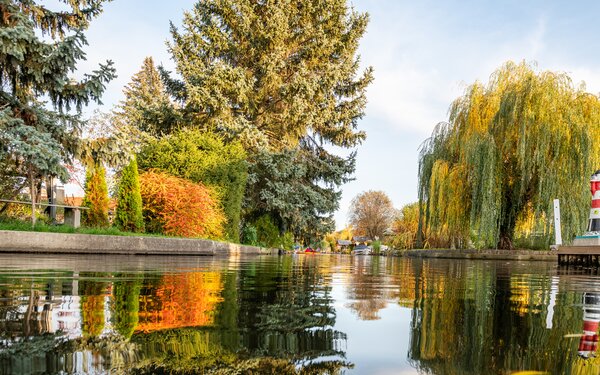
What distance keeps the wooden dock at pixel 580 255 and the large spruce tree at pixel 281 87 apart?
13.9 m

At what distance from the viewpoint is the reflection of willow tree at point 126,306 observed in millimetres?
1886

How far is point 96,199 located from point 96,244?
4.51m

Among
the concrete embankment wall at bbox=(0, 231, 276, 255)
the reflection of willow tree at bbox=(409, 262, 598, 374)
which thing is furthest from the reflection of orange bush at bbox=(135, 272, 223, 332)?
the concrete embankment wall at bbox=(0, 231, 276, 255)

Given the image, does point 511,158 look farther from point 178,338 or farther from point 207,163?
point 178,338

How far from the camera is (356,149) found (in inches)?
1184

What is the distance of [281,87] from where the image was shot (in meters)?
25.7

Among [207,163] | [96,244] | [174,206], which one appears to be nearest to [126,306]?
[96,244]

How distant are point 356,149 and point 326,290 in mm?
26508

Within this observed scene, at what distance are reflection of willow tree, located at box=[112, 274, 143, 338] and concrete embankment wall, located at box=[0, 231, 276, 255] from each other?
24.2 feet

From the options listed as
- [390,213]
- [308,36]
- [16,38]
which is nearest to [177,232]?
[16,38]

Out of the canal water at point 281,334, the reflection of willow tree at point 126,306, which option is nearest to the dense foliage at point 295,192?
the reflection of willow tree at point 126,306

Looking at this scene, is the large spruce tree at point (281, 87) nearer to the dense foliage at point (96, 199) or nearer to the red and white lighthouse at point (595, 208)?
the dense foliage at point (96, 199)

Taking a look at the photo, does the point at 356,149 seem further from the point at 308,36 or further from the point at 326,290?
the point at 326,290

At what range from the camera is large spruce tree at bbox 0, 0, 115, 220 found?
35.1 feet
